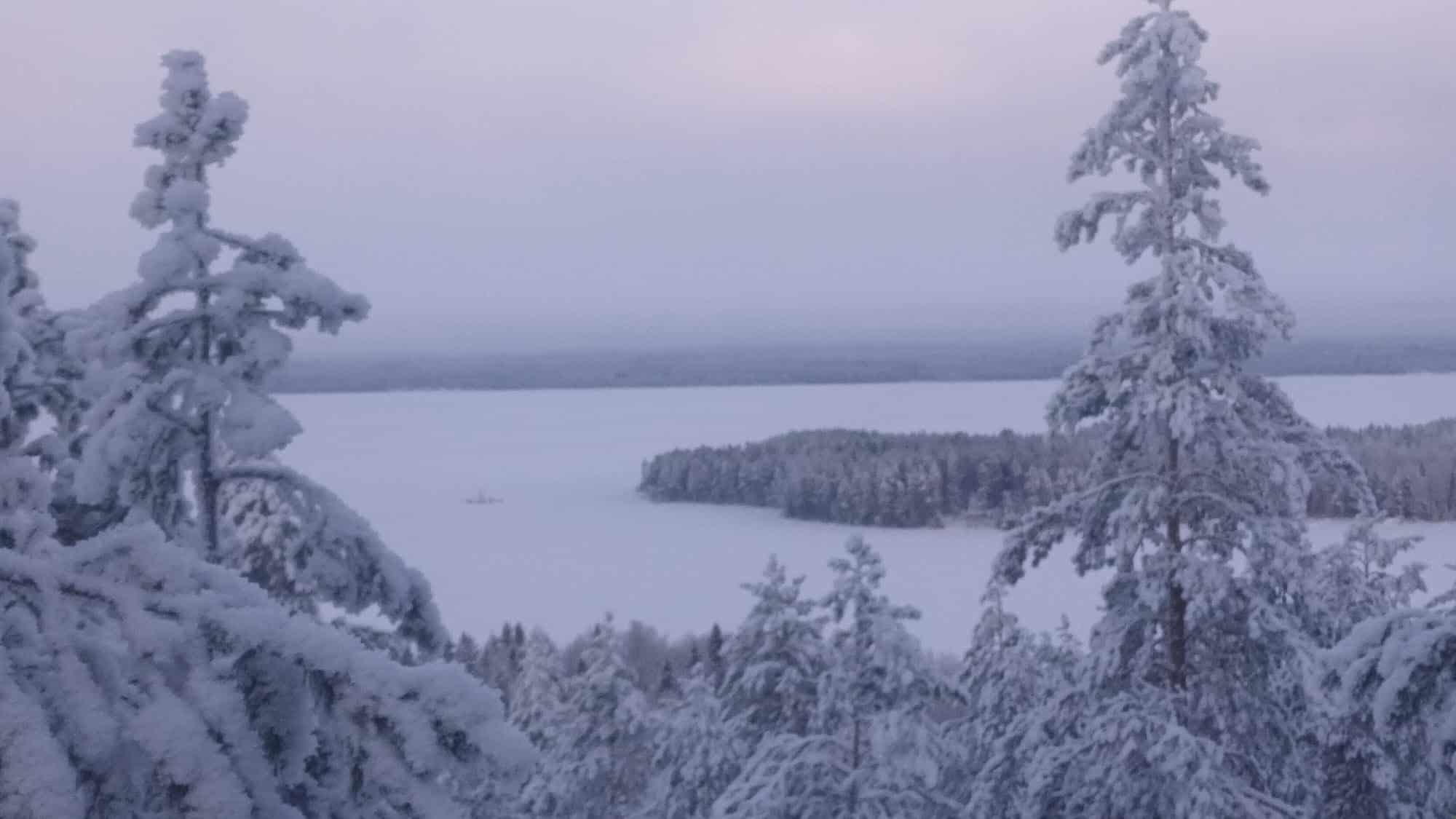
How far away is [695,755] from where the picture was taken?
55.4 feet

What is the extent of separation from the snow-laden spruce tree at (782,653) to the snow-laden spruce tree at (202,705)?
13325 mm

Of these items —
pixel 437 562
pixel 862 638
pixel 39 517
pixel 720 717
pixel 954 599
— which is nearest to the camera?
pixel 39 517

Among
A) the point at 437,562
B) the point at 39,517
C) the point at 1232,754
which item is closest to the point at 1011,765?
the point at 1232,754

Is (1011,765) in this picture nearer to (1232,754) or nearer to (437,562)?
(1232,754)

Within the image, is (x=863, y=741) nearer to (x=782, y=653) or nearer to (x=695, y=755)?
(x=782, y=653)

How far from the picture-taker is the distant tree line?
2984 centimetres

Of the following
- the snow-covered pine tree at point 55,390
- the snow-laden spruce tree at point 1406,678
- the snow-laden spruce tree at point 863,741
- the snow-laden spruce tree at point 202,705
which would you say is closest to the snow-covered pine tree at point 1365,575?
the snow-laden spruce tree at point 863,741

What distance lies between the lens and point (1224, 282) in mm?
10406

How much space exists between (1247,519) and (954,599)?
28273 mm

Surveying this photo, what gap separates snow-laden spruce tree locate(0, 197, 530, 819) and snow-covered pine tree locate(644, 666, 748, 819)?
48.5 feet

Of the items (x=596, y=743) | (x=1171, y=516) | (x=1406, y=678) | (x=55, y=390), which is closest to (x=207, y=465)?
(x=55, y=390)

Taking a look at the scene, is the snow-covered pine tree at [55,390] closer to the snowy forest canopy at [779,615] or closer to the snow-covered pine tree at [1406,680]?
the snowy forest canopy at [779,615]

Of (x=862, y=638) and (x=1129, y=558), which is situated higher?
(x=1129, y=558)

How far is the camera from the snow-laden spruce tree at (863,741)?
41.2 ft
